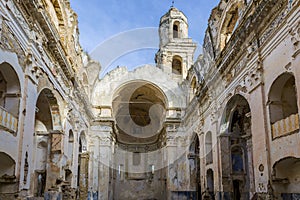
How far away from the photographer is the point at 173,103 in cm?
2288

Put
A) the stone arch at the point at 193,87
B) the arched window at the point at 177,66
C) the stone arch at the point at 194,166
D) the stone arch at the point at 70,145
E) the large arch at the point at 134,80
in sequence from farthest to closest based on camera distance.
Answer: the arched window at the point at 177,66 < the large arch at the point at 134,80 < the stone arch at the point at 193,87 < the stone arch at the point at 194,166 < the stone arch at the point at 70,145

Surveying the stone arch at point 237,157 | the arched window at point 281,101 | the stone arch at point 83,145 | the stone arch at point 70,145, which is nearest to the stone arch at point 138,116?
the stone arch at point 83,145

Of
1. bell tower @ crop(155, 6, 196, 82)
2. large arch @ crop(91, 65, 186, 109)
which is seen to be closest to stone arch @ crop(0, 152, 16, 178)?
large arch @ crop(91, 65, 186, 109)

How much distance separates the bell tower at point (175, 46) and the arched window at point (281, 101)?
48.5 feet

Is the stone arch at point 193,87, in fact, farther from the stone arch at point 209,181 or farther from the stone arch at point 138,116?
the stone arch at point 209,181

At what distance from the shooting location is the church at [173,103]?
29.4ft

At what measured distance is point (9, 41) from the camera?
8.45 meters

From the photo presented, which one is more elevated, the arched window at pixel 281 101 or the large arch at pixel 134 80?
the large arch at pixel 134 80

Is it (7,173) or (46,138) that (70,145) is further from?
(7,173)

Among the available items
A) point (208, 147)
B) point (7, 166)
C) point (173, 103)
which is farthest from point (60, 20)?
point (173, 103)

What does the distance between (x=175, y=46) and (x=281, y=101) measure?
16922 mm

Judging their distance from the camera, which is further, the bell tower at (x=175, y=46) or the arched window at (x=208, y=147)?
the bell tower at (x=175, y=46)

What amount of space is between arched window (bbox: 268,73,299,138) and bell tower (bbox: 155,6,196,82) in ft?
48.5

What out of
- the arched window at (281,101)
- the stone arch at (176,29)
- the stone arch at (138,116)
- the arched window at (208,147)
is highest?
the stone arch at (176,29)
